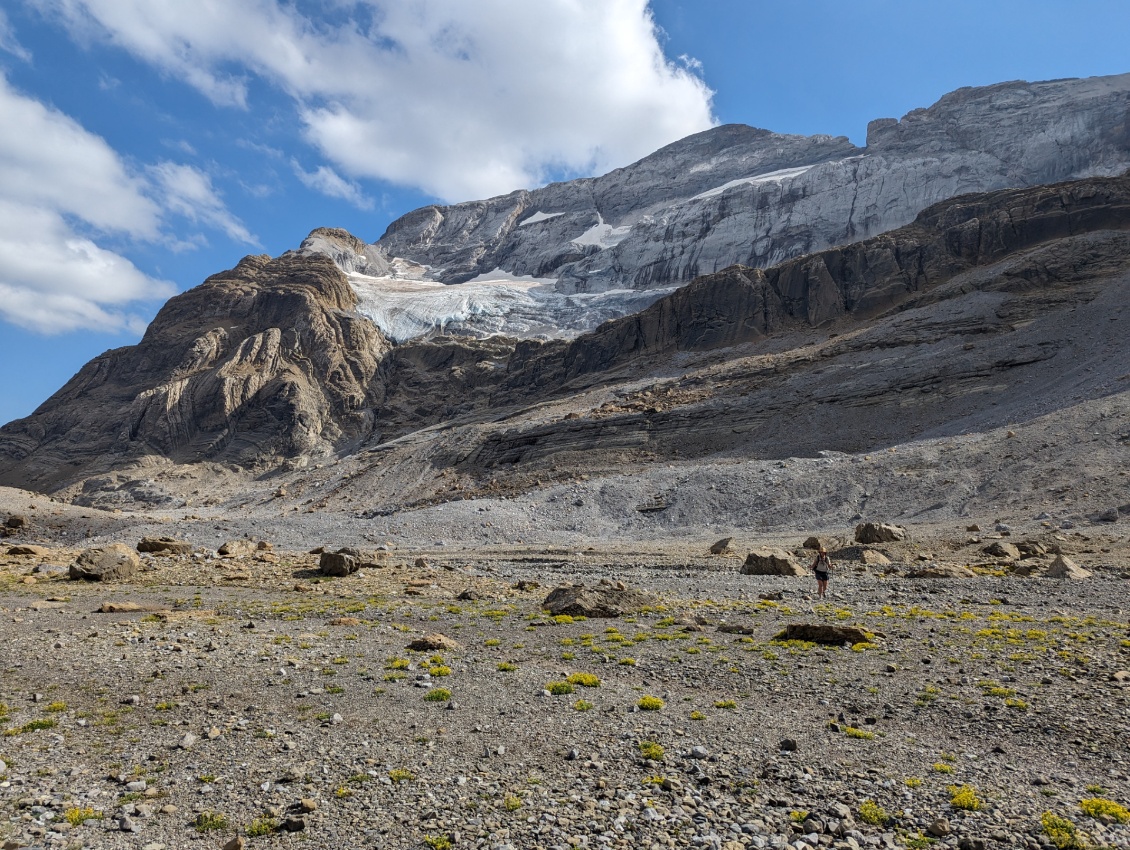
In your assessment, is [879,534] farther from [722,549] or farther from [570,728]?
[570,728]

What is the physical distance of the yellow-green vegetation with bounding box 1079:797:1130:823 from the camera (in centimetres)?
870

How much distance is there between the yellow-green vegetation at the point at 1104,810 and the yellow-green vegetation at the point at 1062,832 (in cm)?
44

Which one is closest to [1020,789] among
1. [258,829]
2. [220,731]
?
[258,829]

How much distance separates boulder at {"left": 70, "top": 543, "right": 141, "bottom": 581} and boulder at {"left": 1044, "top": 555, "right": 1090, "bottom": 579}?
38274 mm

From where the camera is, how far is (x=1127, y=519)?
36.4 m

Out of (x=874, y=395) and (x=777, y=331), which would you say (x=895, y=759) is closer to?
(x=874, y=395)

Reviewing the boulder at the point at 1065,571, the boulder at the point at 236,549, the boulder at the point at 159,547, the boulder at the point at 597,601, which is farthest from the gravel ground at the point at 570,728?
the boulder at the point at 159,547

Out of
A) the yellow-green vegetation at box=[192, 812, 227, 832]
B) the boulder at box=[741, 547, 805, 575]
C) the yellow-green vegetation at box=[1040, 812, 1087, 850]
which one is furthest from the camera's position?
the boulder at box=[741, 547, 805, 575]

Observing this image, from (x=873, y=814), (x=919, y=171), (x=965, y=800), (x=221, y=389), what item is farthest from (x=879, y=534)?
(x=919, y=171)

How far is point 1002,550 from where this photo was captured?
104 feet

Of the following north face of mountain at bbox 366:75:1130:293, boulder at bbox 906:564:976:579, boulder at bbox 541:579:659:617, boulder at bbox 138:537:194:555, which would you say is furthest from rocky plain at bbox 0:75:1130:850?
north face of mountain at bbox 366:75:1130:293

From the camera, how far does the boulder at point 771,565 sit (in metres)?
31.8

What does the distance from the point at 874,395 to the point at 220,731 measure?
234ft

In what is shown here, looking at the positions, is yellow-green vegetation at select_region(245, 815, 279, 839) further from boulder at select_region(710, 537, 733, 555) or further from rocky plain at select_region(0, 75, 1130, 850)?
boulder at select_region(710, 537, 733, 555)
